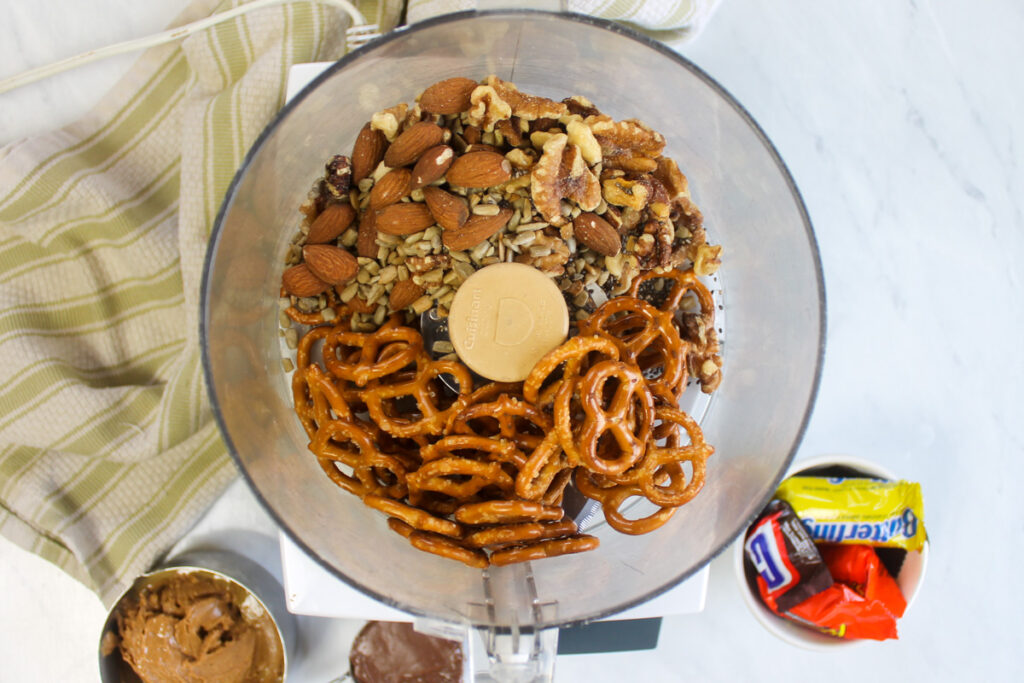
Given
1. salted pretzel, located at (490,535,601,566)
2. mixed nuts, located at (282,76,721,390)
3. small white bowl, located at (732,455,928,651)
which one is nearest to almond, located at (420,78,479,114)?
mixed nuts, located at (282,76,721,390)

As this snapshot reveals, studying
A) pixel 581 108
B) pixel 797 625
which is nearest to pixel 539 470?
pixel 581 108

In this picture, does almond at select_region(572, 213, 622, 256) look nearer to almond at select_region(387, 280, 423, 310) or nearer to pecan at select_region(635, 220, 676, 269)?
pecan at select_region(635, 220, 676, 269)

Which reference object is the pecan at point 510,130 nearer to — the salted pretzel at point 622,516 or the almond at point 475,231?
the almond at point 475,231

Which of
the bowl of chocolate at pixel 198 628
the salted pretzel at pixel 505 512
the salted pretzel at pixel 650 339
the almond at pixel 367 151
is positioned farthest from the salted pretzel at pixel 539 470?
the bowl of chocolate at pixel 198 628

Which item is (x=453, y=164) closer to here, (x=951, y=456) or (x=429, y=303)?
(x=429, y=303)

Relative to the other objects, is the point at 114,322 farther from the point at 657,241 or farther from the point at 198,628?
the point at 657,241
